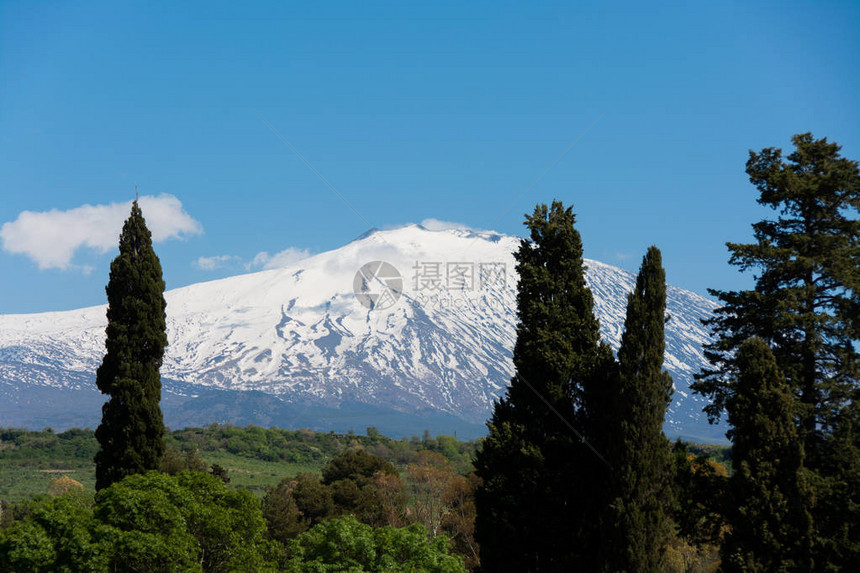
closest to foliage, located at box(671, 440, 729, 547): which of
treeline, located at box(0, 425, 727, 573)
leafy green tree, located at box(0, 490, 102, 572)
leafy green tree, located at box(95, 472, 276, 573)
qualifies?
treeline, located at box(0, 425, 727, 573)

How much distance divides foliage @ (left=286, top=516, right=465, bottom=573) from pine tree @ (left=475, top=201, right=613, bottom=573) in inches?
60.0

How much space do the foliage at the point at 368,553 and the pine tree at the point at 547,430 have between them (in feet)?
5.00

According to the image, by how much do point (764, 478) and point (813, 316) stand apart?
4784mm

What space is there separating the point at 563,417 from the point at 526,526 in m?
3.11

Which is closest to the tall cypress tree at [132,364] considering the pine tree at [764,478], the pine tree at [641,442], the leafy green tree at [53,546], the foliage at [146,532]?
the foliage at [146,532]

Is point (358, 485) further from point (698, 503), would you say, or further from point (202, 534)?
point (698, 503)

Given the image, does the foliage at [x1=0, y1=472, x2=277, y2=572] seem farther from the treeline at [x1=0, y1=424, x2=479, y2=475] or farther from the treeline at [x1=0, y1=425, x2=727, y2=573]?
the treeline at [x1=0, y1=424, x2=479, y2=475]

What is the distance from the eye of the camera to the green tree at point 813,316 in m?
→ 21.2

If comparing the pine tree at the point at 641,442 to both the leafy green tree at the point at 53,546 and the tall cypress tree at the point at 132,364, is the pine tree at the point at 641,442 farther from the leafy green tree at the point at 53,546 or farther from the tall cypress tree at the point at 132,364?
the tall cypress tree at the point at 132,364

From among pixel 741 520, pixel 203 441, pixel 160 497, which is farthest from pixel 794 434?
pixel 203 441

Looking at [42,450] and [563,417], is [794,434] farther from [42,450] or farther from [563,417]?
[42,450]

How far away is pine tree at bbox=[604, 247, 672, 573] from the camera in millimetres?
20500

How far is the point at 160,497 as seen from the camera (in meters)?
21.7

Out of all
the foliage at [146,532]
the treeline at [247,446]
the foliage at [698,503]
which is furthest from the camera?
the treeline at [247,446]
